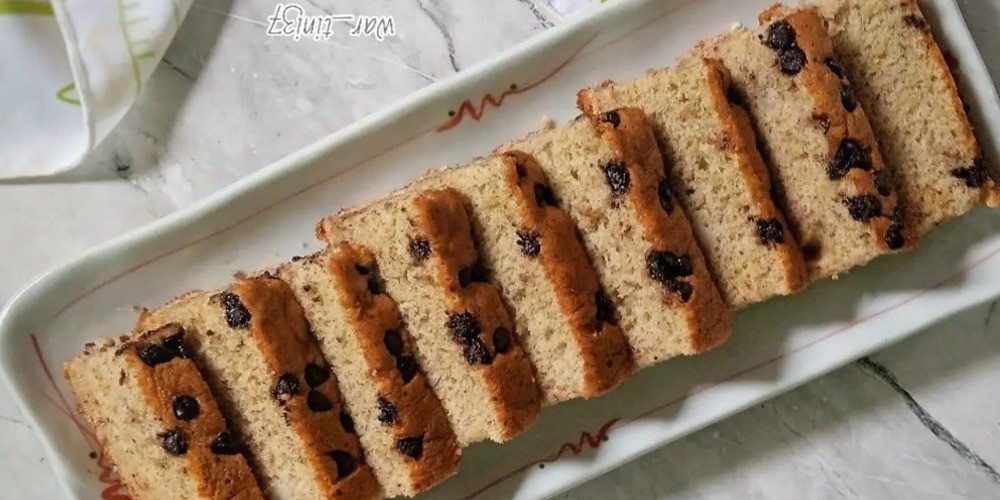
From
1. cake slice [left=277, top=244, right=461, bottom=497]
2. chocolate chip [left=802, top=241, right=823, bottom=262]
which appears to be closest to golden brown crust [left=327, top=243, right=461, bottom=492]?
cake slice [left=277, top=244, right=461, bottom=497]

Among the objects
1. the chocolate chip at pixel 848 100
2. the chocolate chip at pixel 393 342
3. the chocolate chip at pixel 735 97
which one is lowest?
the chocolate chip at pixel 393 342

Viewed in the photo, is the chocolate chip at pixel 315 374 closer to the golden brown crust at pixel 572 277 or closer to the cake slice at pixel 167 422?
the cake slice at pixel 167 422

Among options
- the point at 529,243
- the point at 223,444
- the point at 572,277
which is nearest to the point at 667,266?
the point at 572,277

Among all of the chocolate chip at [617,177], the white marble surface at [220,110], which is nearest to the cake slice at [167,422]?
the white marble surface at [220,110]

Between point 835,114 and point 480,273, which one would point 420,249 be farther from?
point 835,114

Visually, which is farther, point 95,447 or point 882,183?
point 95,447

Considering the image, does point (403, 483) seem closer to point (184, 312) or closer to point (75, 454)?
point (184, 312)

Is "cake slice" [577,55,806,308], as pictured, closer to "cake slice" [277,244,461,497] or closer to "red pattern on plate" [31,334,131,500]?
"cake slice" [277,244,461,497]
